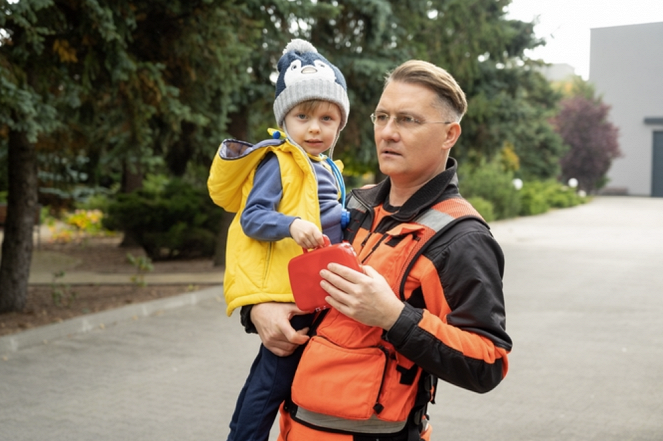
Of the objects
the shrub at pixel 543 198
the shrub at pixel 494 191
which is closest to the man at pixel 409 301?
the shrub at pixel 494 191

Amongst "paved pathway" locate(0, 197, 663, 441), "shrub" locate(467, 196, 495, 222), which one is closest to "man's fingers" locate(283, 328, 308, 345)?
"paved pathway" locate(0, 197, 663, 441)

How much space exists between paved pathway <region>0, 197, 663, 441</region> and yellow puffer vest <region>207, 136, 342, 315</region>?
3177 mm

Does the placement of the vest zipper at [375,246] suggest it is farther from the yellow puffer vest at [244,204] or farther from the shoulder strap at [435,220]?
the yellow puffer vest at [244,204]

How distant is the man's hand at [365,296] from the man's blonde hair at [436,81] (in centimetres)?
57

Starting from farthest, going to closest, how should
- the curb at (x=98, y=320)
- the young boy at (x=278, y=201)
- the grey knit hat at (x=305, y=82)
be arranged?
the curb at (x=98, y=320) < the grey knit hat at (x=305, y=82) < the young boy at (x=278, y=201)

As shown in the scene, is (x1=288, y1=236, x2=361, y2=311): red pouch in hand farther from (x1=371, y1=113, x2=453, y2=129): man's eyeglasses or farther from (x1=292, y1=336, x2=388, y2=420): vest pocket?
(x1=371, y1=113, x2=453, y2=129): man's eyeglasses

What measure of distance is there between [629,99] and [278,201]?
192 ft

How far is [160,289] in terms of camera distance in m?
11.7

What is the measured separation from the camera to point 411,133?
2.30m

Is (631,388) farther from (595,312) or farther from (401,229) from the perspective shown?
(401,229)

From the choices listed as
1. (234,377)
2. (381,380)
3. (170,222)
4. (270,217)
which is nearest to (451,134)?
(270,217)

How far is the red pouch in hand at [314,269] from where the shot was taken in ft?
6.97

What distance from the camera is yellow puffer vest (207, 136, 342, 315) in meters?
2.60

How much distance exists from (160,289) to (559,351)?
20.1 ft
